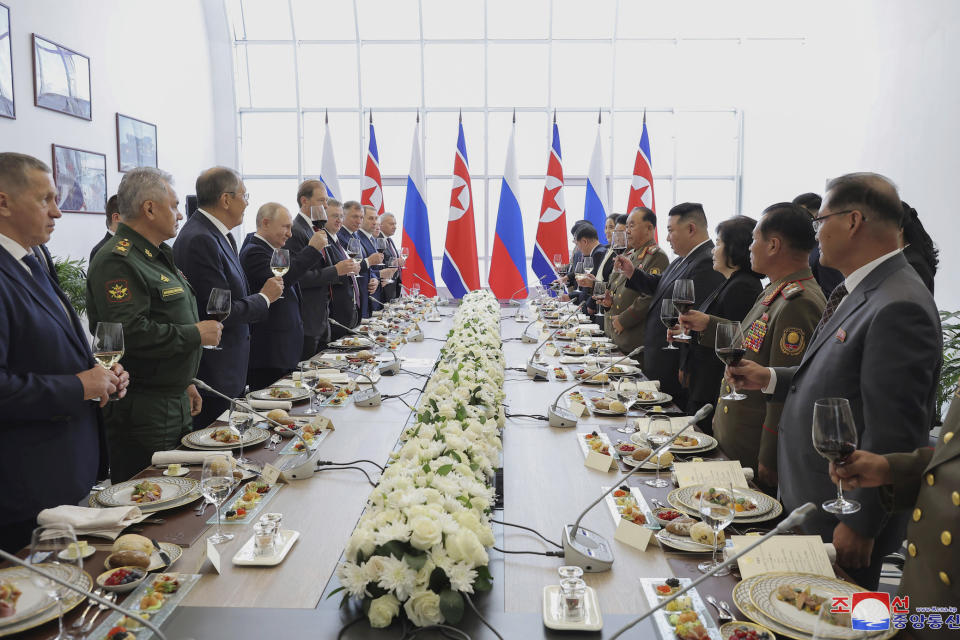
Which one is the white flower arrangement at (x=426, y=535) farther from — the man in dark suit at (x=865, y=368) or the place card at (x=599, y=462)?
the man in dark suit at (x=865, y=368)

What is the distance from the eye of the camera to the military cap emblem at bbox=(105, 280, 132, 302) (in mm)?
2781

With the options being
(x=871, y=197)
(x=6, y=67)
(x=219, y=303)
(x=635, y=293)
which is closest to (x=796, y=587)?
(x=871, y=197)

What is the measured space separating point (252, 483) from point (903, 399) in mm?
1896

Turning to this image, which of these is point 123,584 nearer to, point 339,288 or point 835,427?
point 835,427

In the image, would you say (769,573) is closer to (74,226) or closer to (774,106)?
(74,226)

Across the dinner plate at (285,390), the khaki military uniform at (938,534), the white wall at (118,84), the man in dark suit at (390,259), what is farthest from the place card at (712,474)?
the white wall at (118,84)

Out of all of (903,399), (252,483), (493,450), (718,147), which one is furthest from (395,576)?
(718,147)

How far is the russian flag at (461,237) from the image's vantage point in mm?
10430

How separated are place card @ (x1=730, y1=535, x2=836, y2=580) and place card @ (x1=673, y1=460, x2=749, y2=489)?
15.2 inches

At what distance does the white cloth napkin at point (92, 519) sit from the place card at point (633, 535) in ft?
4.28

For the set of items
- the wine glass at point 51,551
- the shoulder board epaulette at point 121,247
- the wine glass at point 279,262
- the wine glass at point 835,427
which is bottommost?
the wine glass at point 51,551

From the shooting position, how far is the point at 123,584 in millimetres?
1569

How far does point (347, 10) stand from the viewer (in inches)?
475

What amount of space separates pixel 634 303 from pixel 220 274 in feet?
9.53
